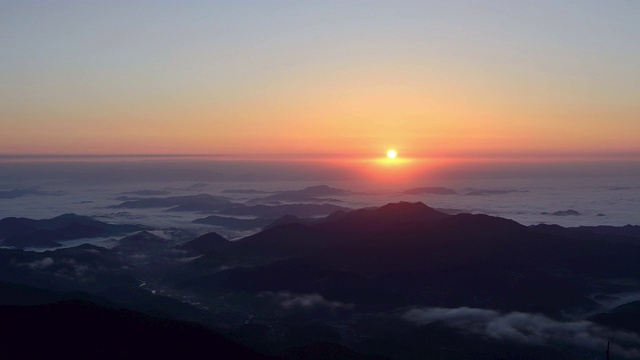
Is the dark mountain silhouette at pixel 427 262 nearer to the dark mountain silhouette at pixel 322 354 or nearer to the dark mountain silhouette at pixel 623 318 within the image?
the dark mountain silhouette at pixel 623 318

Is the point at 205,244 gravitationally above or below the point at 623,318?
below

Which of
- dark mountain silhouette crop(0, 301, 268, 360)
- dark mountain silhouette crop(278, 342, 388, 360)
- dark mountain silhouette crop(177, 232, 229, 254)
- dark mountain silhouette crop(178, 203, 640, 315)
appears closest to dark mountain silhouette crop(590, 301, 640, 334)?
dark mountain silhouette crop(178, 203, 640, 315)

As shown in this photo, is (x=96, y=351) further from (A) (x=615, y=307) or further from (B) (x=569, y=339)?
(A) (x=615, y=307)

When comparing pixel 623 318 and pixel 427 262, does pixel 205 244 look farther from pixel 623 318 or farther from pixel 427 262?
pixel 623 318

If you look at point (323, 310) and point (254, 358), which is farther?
point (323, 310)

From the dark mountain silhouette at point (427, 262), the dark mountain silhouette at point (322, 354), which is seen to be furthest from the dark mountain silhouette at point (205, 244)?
the dark mountain silhouette at point (322, 354)

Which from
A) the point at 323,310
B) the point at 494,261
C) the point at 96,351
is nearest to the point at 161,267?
the point at 323,310

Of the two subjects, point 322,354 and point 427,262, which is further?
point 427,262

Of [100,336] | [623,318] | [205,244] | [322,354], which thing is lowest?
[205,244]

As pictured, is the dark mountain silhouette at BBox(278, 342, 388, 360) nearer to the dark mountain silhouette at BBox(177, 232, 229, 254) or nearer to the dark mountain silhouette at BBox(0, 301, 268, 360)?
the dark mountain silhouette at BBox(0, 301, 268, 360)

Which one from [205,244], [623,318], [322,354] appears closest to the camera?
[322,354]

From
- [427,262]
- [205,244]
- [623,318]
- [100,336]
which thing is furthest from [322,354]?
[205,244]
